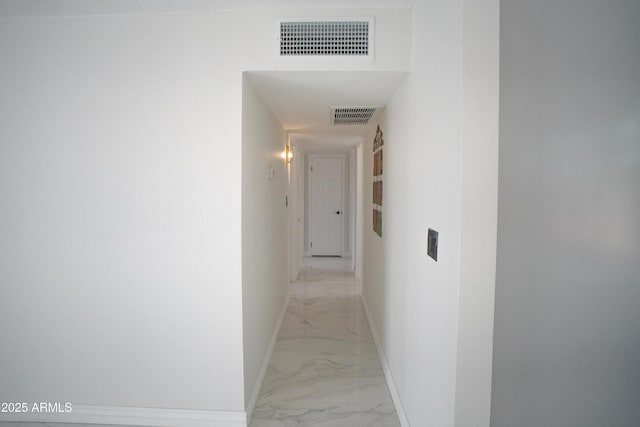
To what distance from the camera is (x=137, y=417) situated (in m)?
1.84

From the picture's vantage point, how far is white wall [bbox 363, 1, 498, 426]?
101cm

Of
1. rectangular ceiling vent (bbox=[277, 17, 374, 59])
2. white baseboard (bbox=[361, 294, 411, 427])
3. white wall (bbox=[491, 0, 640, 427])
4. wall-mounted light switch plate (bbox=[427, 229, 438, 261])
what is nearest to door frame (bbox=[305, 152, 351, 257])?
white baseboard (bbox=[361, 294, 411, 427])

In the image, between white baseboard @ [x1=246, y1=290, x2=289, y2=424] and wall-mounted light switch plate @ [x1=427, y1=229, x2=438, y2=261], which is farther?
white baseboard @ [x1=246, y1=290, x2=289, y2=424]

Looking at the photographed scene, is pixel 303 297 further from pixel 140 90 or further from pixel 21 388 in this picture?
pixel 140 90

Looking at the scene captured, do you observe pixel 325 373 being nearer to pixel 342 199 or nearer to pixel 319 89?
pixel 319 89

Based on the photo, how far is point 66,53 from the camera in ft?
5.75

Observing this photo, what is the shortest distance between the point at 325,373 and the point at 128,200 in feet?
5.90

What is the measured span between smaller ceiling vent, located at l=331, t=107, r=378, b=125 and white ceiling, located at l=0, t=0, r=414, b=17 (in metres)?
0.86

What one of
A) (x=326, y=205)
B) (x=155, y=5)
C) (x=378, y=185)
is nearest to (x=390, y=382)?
(x=378, y=185)

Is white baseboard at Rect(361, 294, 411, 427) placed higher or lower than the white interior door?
lower

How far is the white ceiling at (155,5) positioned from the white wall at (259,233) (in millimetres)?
394

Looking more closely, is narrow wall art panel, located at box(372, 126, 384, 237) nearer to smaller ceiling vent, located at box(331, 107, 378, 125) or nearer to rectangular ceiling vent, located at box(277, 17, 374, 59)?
smaller ceiling vent, located at box(331, 107, 378, 125)

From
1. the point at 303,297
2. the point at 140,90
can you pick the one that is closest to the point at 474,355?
the point at 140,90

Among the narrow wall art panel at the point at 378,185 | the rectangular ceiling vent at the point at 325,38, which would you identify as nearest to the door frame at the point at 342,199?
the narrow wall art panel at the point at 378,185
